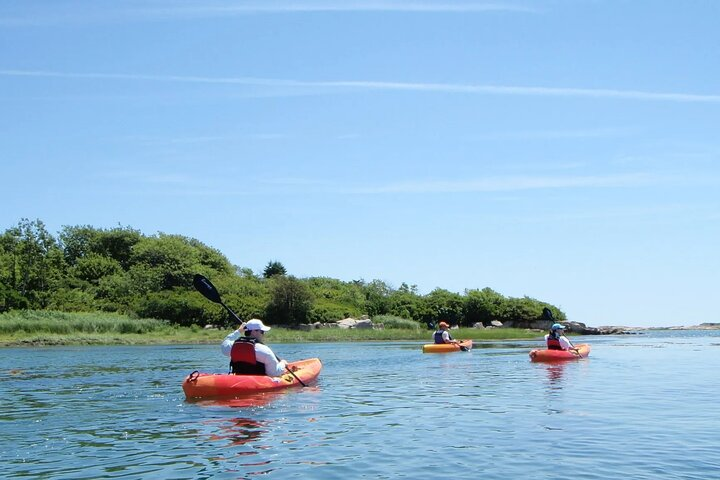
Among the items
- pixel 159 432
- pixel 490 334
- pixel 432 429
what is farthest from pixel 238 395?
pixel 490 334

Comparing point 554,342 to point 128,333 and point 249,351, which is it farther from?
point 128,333

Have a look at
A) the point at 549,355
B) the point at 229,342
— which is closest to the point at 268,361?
the point at 229,342

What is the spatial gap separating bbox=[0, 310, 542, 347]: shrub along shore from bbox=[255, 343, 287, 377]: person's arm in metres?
28.0

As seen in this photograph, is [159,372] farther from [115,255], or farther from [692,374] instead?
[115,255]

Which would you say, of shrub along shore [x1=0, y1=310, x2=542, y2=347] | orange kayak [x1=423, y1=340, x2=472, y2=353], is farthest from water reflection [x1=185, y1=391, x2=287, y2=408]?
shrub along shore [x1=0, y1=310, x2=542, y2=347]

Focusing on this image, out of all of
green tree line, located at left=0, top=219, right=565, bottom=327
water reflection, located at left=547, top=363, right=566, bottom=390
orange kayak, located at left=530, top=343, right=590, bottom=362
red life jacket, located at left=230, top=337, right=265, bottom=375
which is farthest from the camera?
green tree line, located at left=0, top=219, right=565, bottom=327

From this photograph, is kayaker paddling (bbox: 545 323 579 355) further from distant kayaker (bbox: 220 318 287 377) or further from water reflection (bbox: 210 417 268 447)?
water reflection (bbox: 210 417 268 447)

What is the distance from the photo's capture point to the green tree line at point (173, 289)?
2253 inches

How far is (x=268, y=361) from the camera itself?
53.2 ft

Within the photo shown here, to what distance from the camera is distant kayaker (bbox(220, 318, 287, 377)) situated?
1577cm

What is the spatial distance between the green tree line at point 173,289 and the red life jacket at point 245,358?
40.8 m

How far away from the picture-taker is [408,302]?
7131 centimetres

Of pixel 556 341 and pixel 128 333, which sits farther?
pixel 128 333

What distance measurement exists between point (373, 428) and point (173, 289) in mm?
55119
